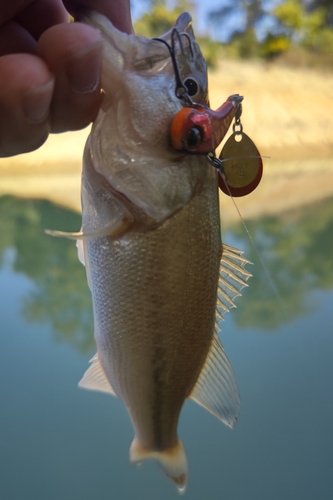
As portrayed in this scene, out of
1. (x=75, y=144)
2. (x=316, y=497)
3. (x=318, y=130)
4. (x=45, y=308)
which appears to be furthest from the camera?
(x=318, y=130)

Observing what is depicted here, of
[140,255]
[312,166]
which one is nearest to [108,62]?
[140,255]

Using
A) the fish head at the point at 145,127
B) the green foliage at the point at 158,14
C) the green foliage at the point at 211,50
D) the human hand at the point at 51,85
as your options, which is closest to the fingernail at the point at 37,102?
the human hand at the point at 51,85

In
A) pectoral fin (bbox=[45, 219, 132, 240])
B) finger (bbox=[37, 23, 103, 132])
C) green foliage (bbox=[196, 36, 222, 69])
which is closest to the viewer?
finger (bbox=[37, 23, 103, 132])

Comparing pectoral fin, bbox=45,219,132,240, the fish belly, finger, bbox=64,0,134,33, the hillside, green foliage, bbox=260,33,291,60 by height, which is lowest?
the fish belly

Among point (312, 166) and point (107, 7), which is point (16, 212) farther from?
point (312, 166)

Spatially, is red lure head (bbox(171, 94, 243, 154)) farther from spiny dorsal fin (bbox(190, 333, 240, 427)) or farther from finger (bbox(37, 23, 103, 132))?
spiny dorsal fin (bbox(190, 333, 240, 427))

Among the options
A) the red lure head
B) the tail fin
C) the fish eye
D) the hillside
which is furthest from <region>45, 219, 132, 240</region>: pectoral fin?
the hillside
